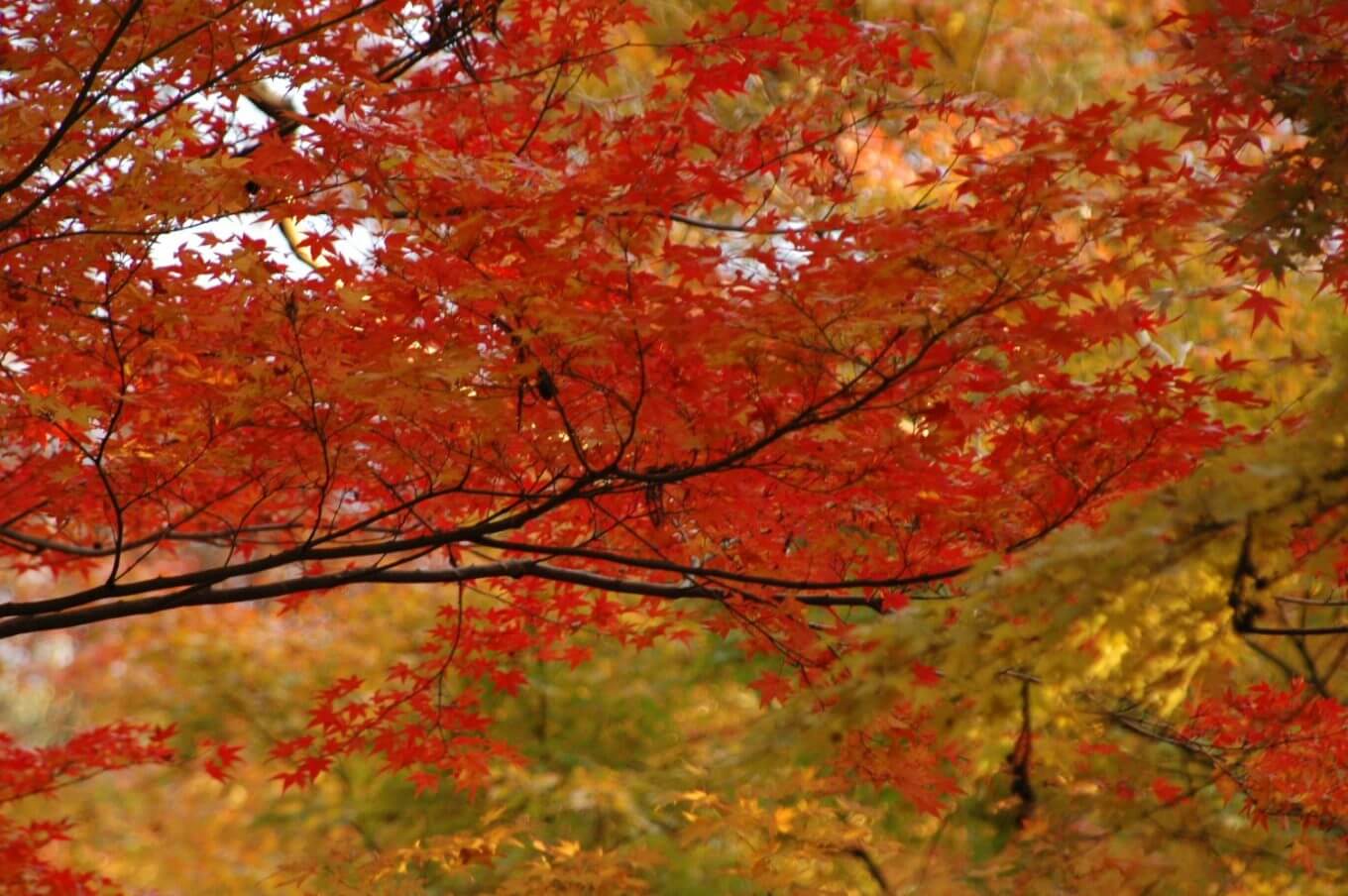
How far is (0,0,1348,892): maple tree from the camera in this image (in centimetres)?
329

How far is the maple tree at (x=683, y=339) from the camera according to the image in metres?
3.29

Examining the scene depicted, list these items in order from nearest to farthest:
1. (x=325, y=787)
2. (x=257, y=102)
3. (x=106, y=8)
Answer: (x=106, y=8) < (x=257, y=102) < (x=325, y=787)

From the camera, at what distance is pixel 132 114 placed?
4172 mm

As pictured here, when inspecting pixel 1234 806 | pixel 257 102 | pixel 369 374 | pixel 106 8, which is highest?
pixel 257 102

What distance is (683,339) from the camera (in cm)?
357

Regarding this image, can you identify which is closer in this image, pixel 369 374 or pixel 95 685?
pixel 369 374

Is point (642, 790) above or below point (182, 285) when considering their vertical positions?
below

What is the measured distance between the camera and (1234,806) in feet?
23.0

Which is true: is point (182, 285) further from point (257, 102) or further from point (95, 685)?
point (95, 685)

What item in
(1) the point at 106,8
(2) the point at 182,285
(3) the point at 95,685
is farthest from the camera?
(3) the point at 95,685

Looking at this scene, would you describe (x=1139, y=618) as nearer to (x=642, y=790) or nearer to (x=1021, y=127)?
(x=1021, y=127)

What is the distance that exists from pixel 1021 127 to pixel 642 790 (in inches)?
179

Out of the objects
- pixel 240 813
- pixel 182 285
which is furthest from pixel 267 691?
pixel 182 285

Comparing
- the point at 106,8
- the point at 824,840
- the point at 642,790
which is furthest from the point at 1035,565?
the point at 642,790
